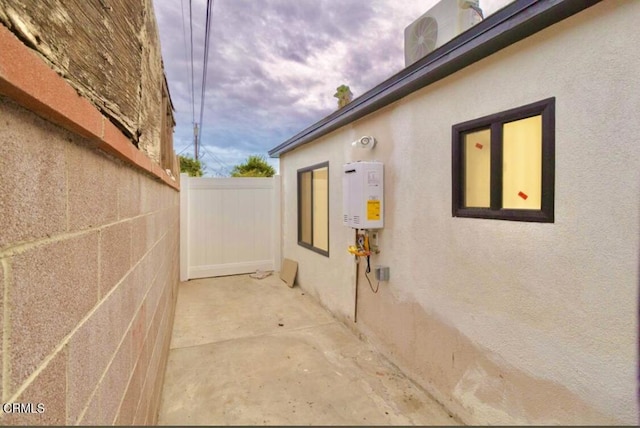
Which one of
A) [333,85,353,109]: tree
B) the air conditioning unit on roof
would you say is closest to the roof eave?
the air conditioning unit on roof

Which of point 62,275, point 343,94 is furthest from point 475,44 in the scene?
point 343,94

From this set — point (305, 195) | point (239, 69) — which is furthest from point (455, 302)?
point (239, 69)

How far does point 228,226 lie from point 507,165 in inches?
215

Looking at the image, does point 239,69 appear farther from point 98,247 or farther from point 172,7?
point 98,247

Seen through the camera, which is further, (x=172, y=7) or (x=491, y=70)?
(x=172, y=7)

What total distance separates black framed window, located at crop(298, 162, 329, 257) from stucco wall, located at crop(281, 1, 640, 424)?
1908 millimetres

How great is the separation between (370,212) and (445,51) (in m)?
1.51

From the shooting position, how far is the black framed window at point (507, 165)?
1.80m

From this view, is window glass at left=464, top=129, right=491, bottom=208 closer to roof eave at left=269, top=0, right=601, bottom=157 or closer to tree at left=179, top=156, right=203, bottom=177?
roof eave at left=269, top=0, right=601, bottom=157

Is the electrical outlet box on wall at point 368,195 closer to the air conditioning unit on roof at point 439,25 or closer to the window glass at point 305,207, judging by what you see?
the air conditioning unit on roof at point 439,25

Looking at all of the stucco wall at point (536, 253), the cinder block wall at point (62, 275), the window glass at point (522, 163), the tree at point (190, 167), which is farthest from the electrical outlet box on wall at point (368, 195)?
the tree at point (190, 167)

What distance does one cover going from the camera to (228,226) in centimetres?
652

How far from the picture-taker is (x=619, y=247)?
1.48 m

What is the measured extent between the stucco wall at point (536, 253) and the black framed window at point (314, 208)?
1908 millimetres
